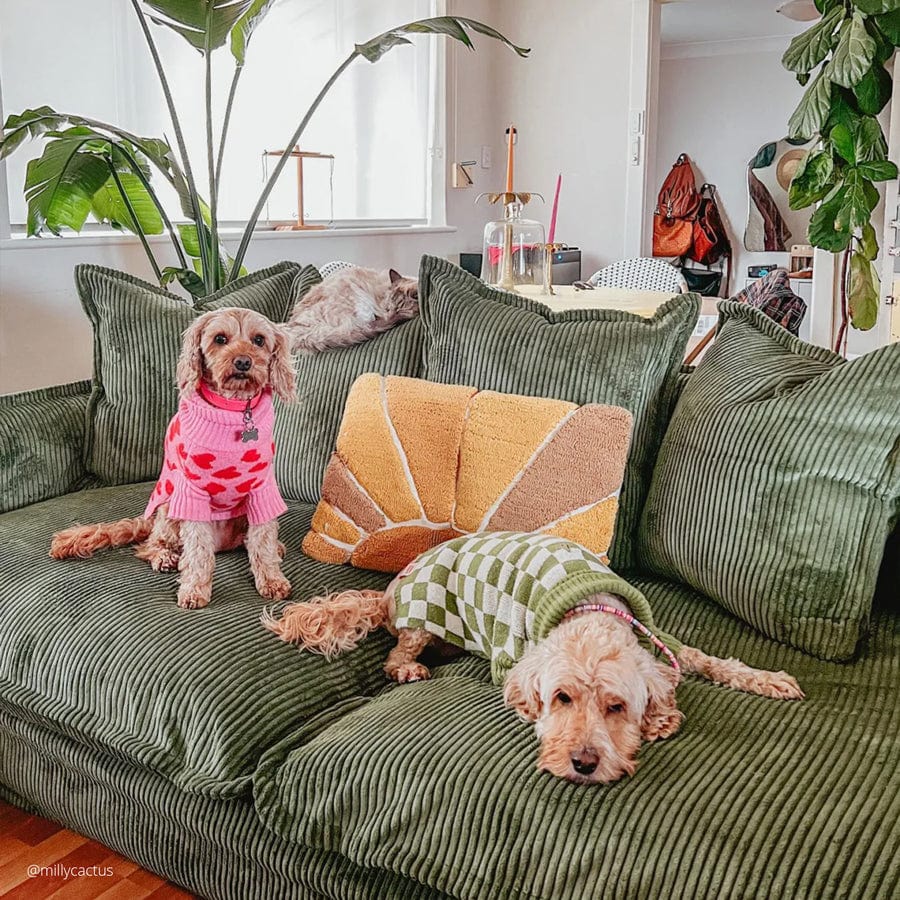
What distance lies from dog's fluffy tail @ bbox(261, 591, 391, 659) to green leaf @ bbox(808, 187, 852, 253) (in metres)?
2.51

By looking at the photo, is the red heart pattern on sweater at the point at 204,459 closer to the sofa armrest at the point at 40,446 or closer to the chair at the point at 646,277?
the sofa armrest at the point at 40,446

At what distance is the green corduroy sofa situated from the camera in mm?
1154

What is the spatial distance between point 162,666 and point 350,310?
916 mm

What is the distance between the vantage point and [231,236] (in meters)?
4.28

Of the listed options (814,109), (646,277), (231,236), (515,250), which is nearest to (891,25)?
(814,109)

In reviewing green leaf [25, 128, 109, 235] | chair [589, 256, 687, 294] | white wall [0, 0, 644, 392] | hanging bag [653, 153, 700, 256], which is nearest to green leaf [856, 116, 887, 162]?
chair [589, 256, 687, 294]

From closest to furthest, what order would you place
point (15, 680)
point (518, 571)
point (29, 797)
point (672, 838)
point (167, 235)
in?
point (672, 838)
point (518, 571)
point (15, 680)
point (29, 797)
point (167, 235)

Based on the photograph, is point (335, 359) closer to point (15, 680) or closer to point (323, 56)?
point (15, 680)

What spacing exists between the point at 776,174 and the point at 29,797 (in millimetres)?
8087

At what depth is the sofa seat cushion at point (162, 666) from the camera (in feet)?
4.88

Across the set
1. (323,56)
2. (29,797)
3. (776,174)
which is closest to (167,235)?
(323,56)

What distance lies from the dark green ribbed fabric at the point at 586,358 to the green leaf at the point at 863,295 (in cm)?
184

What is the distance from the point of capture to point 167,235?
12.8 ft

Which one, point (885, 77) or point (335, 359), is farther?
point (885, 77)
